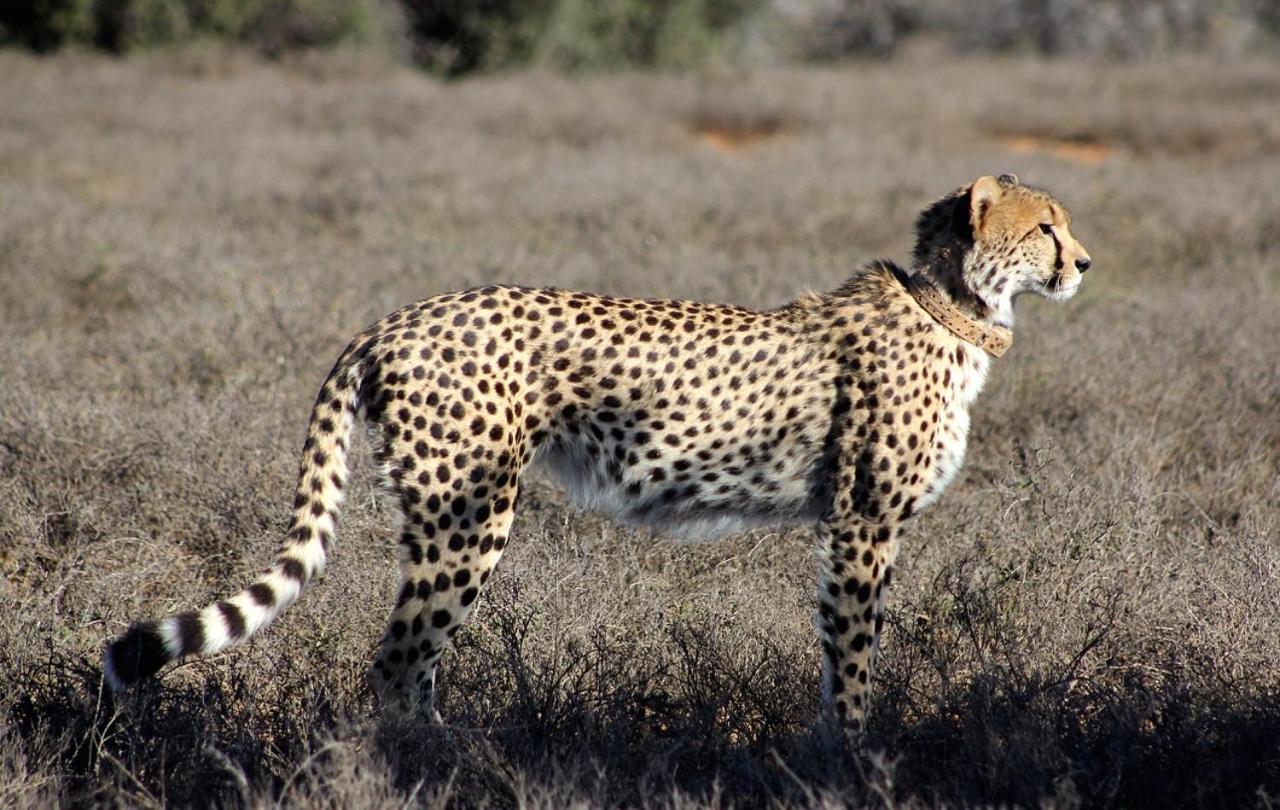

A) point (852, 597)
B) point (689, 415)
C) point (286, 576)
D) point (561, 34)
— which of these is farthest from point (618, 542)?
point (561, 34)

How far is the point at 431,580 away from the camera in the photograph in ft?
10.7

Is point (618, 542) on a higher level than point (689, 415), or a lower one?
lower

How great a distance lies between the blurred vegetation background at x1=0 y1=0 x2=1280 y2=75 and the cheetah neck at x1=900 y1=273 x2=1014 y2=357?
1529 cm

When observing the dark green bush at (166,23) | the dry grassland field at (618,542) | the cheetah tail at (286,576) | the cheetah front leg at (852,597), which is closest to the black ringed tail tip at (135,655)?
the cheetah tail at (286,576)

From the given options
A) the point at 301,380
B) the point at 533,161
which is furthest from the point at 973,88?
the point at 301,380

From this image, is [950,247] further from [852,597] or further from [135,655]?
[135,655]

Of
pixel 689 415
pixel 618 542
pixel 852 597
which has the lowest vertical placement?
pixel 618 542

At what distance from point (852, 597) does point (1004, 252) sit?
1.03m

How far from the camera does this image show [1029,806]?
2738 mm

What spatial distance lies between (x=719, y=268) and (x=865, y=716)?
448cm

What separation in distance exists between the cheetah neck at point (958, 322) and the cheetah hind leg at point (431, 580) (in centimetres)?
124

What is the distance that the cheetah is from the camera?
3.24m

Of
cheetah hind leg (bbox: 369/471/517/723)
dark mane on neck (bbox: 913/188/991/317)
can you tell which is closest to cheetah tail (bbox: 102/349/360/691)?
cheetah hind leg (bbox: 369/471/517/723)

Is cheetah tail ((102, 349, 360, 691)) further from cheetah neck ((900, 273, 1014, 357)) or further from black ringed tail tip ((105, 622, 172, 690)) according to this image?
cheetah neck ((900, 273, 1014, 357))
